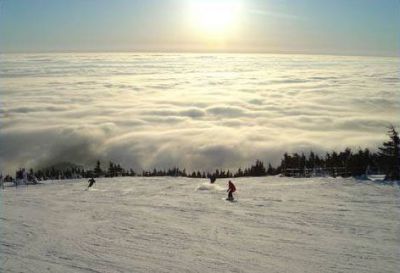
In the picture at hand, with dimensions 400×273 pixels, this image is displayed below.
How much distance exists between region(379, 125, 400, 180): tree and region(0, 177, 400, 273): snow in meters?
2.06

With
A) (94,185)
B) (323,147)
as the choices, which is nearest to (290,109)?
(323,147)

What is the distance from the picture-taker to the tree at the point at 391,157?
27.1 m

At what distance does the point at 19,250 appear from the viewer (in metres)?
15.8

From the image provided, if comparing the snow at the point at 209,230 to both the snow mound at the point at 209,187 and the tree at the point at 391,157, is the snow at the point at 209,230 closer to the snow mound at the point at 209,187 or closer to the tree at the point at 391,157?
the snow mound at the point at 209,187

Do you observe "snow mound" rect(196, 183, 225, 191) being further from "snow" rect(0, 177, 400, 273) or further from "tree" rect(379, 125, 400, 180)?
"tree" rect(379, 125, 400, 180)

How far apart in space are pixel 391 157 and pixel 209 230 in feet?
53.2

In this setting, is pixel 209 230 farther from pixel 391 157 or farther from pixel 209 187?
pixel 391 157

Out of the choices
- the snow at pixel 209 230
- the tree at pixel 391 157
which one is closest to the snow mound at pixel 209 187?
the snow at pixel 209 230

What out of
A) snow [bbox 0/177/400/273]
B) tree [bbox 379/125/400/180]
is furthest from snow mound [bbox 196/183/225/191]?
tree [bbox 379/125/400/180]

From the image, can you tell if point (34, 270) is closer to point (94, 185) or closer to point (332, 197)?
point (332, 197)

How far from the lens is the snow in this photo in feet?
46.6

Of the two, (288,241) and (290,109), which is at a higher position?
(290,109)

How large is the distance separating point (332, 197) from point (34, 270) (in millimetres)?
15435

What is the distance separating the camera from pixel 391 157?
94.0 feet
